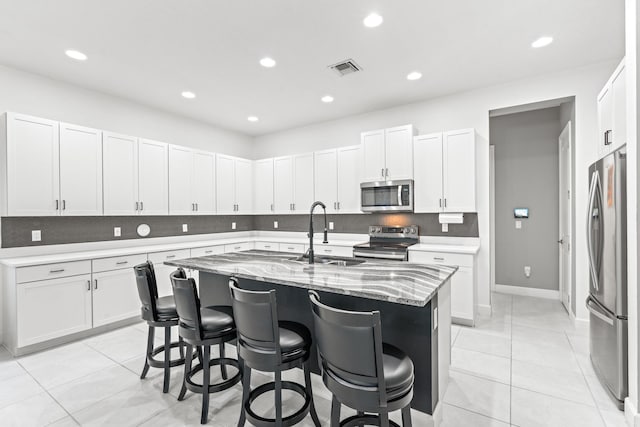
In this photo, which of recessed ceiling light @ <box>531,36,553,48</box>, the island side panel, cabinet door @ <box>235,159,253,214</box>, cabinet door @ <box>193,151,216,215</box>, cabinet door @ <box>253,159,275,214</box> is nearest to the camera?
the island side panel

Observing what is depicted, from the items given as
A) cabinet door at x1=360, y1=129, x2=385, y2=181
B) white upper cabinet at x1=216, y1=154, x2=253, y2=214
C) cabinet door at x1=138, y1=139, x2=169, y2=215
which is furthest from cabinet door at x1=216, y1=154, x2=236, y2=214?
cabinet door at x1=360, y1=129, x2=385, y2=181

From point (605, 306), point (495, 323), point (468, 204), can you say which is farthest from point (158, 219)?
point (605, 306)

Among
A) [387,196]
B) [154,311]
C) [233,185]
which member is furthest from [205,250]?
[387,196]

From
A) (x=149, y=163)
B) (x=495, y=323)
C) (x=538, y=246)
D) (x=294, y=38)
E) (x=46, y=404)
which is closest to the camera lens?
(x=46, y=404)

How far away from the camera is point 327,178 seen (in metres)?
5.21

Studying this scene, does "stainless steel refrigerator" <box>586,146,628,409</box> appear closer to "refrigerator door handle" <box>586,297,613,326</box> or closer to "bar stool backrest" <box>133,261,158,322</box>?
"refrigerator door handle" <box>586,297,613,326</box>

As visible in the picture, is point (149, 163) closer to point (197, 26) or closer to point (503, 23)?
point (197, 26)

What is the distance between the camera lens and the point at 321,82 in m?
3.90

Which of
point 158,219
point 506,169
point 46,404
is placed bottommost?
point 46,404

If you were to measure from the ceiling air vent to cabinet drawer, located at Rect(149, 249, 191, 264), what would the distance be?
327 cm

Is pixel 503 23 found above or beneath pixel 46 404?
above

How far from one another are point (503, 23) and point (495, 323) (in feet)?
10.8

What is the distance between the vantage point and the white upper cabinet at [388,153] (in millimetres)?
4340

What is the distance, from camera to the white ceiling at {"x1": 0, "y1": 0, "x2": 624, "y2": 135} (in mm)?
2494
